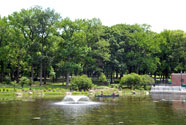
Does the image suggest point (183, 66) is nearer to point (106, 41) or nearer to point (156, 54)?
point (156, 54)

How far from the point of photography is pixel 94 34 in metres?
98.5

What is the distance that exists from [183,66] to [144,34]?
18470mm

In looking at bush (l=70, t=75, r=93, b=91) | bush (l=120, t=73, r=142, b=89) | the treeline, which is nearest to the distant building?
the treeline

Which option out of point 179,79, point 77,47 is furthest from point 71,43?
point 179,79

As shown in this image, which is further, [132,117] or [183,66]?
[183,66]

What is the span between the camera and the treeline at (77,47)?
85875mm

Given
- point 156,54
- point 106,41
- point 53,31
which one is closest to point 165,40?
point 156,54

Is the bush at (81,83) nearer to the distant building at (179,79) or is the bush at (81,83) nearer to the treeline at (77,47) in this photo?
the treeline at (77,47)

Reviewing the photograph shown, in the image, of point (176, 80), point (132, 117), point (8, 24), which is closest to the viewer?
point (132, 117)

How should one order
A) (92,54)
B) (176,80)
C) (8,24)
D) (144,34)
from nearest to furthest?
(8,24)
(176,80)
(92,54)
(144,34)

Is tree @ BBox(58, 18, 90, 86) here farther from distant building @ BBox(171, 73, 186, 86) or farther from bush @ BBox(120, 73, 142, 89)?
distant building @ BBox(171, 73, 186, 86)

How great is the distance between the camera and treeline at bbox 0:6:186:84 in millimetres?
85875

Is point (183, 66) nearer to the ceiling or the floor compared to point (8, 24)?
nearer to the floor

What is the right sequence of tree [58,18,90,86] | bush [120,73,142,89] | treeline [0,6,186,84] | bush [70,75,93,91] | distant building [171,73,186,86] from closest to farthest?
bush [70,75,93,91]
bush [120,73,142,89]
treeline [0,6,186,84]
tree [58,18,90,86]
distant building [171,73,186,86]
